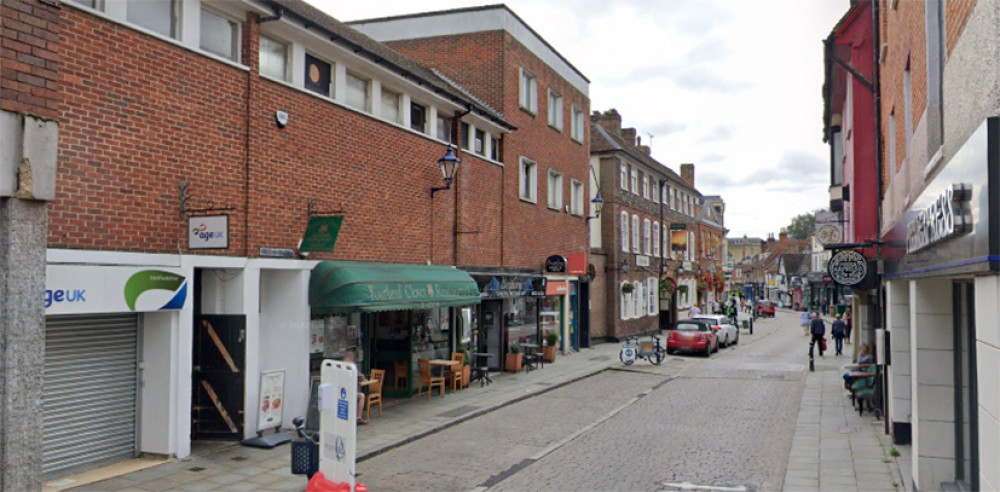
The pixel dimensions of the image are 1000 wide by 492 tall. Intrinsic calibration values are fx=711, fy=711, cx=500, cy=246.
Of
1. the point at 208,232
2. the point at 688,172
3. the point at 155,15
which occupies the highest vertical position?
the point at 688,172

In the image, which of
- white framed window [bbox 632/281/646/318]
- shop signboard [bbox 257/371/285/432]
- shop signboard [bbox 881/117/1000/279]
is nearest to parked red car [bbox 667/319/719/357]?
white framed window [bbox 632/281/646/318]

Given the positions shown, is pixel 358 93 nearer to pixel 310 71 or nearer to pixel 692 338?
pixel 310 71

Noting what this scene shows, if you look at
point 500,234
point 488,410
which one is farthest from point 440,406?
point 500,234

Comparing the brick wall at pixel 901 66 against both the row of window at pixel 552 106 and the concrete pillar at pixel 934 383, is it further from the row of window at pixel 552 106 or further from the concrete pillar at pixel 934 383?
the row of window at pixel 552 106

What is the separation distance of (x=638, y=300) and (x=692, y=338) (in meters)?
8.37

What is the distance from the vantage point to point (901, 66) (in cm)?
953

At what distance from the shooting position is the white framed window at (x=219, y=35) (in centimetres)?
1069

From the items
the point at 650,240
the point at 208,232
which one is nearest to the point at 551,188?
the point at 650,240

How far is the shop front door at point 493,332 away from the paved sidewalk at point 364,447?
0.72 m

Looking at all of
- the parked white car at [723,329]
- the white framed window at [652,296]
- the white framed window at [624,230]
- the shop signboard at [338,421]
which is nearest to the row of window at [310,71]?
the shop signboard at [338,421]

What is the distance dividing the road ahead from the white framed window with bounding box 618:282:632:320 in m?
11.6

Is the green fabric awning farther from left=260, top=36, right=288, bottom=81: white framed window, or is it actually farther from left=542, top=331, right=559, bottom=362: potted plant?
left=542, top=331, right=559, bottom=362: potted plant

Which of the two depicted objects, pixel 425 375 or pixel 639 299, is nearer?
pixel 425 375

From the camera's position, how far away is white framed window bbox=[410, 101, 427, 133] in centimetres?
1641
